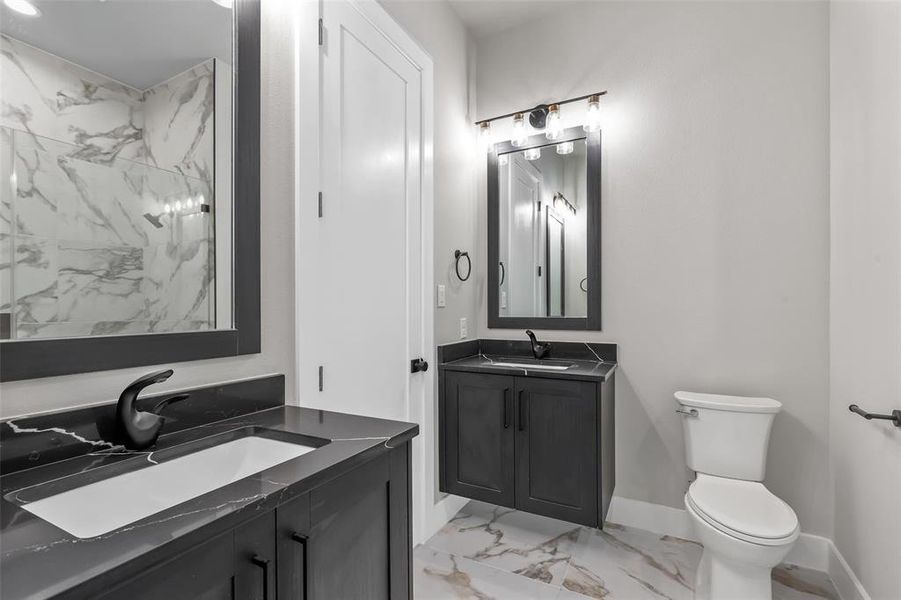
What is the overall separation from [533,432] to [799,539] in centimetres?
131

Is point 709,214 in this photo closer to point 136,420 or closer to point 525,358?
point 525,358

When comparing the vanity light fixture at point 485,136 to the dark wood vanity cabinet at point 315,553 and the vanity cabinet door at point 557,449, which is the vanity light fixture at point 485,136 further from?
the dark wood vanity cabinet at point 315,553

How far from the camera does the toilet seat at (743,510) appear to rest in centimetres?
147

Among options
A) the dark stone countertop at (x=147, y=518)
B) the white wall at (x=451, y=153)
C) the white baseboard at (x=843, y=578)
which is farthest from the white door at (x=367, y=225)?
the white baseboard at (x=843, y=578)

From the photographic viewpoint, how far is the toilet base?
1554 mm

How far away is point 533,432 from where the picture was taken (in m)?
2.08

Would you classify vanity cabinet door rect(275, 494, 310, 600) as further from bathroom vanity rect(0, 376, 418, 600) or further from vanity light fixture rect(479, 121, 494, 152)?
vanity light fixture rect(479, 121, 494, 152)

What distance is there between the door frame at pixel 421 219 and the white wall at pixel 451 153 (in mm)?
92

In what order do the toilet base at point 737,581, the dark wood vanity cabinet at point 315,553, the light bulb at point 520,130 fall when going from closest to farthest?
the dark wood vanity cabinet at point 315,553 → the toilet base at point 737,581 → the light bulb at point 520,130

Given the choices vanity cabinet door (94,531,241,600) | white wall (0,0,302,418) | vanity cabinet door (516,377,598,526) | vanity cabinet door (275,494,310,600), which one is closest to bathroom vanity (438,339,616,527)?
vanity cabinet door (516,377,598,526)

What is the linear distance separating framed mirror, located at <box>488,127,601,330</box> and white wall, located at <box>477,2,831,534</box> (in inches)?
3.4

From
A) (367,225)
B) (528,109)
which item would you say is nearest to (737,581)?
(367,225)

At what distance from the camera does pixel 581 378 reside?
198 centimetres

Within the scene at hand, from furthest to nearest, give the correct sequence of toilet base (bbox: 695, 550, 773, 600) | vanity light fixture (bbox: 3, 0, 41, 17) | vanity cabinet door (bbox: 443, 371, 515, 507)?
vanity cabinet door (bbox: 443, 371, 515, 507) < toilet base (bbox: 695, 550, 773, 600) < vanity light fixture (bbox: 3, 0, 41, 17)
